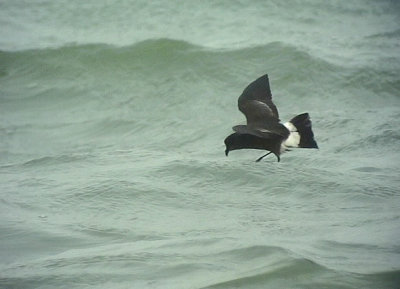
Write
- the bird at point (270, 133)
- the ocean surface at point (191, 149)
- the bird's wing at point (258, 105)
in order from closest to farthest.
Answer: the ocean surface at point (191, 149) → the bird at point (270, 133) → the bird's wing at point (258, 105)

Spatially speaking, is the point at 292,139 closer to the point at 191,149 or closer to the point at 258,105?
the point at 258,105

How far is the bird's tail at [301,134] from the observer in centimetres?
657

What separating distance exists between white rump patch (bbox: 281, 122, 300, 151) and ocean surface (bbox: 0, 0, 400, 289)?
1.53 feet

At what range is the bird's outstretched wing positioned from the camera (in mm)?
6616

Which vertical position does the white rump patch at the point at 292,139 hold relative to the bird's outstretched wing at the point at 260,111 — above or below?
below

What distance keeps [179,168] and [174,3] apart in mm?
4398

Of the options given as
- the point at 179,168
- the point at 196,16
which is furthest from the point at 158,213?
the point at 196,16

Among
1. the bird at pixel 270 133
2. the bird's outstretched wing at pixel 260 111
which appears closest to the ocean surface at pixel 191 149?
the bird at pixel 270 133

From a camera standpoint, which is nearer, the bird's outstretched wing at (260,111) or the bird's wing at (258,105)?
the bird's outstretched wing at (260,111)

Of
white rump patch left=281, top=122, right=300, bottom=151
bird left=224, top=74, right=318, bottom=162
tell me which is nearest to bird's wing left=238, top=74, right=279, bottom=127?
bird left=224, top=74, right=318, bottom=162

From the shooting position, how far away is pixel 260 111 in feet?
22.5

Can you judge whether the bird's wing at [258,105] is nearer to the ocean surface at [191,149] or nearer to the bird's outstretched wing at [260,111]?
the bird's outstretched wing at [260,111]

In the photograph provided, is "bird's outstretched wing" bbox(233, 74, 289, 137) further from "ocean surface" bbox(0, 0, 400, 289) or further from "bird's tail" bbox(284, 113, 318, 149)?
"ocean surface" bbox(0, 0, 400, 289)

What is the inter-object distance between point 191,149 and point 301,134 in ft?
6.16
